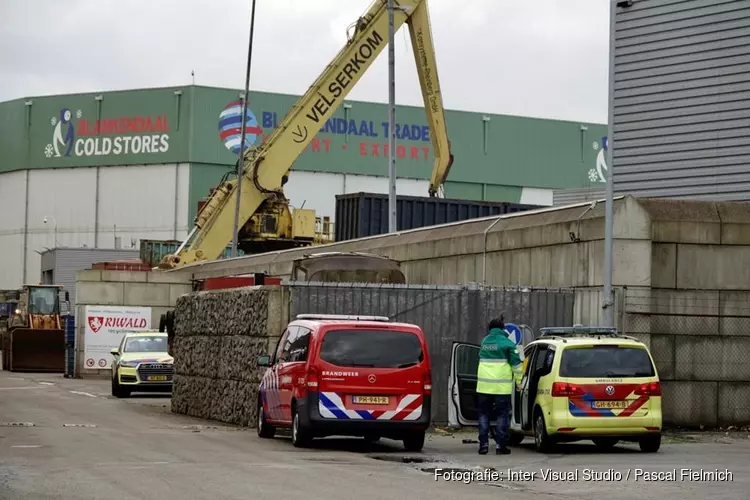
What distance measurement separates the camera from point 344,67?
176 feet

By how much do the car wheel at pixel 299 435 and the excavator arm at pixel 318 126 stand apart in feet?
105

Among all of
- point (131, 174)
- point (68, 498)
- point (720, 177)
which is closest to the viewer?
point (68, 498)

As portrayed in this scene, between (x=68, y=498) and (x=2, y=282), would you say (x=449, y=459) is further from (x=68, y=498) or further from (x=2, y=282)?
(x=2, y=282)

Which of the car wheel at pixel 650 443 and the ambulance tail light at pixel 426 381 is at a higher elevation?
the ambulance tail light at pixel 426 381

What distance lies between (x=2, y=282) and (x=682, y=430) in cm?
8652

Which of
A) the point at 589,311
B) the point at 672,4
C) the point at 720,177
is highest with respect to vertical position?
the point at 672,4

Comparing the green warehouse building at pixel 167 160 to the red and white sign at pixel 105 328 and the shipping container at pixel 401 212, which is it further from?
the shipping container at pixel 401 212

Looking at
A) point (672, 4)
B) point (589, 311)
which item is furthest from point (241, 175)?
point (589, 311)

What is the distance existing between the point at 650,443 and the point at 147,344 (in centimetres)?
2303

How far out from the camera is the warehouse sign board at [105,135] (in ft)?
320

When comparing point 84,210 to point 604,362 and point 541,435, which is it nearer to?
point 541,435

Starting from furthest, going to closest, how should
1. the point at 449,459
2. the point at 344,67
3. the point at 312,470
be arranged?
the point at 344,67
the point at 449,459
the point at 312,470

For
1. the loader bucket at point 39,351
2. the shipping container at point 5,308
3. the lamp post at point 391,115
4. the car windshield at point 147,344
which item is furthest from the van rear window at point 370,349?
the shipping container at point 5,308

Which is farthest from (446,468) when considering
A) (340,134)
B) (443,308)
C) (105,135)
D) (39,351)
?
(105,135)
